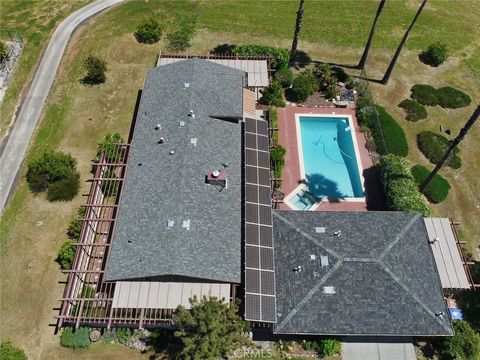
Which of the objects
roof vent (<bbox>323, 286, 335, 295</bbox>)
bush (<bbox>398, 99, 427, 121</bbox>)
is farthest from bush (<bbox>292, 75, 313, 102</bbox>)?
roof vent (<bbox>323, 286, 335, 295</bbox>)

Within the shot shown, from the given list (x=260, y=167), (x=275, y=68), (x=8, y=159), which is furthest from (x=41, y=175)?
(x=275, y=68)

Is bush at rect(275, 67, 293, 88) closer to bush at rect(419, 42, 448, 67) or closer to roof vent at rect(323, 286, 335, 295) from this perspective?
bush at rect(419, 42, 448, 67)

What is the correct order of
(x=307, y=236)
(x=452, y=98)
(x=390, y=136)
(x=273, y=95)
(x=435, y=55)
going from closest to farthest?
1. (x=307, y=236)
2. (x=390, y=136)
3. (x=273, y=95)
4. (x=452, y=98)
5. (x=435, y=55)

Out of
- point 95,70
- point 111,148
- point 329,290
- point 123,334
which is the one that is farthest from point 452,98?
point 123,334

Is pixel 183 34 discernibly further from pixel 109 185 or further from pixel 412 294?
pixel 412 294

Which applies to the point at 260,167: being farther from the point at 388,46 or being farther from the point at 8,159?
the point at 388,46

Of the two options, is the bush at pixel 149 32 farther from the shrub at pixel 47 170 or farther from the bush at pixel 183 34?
the shrub at pixel 47 170

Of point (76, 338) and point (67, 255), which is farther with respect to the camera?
point (67, 255)

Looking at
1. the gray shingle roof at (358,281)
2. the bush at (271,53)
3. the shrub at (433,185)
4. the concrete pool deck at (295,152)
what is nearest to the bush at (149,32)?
the bush at (271,53)
